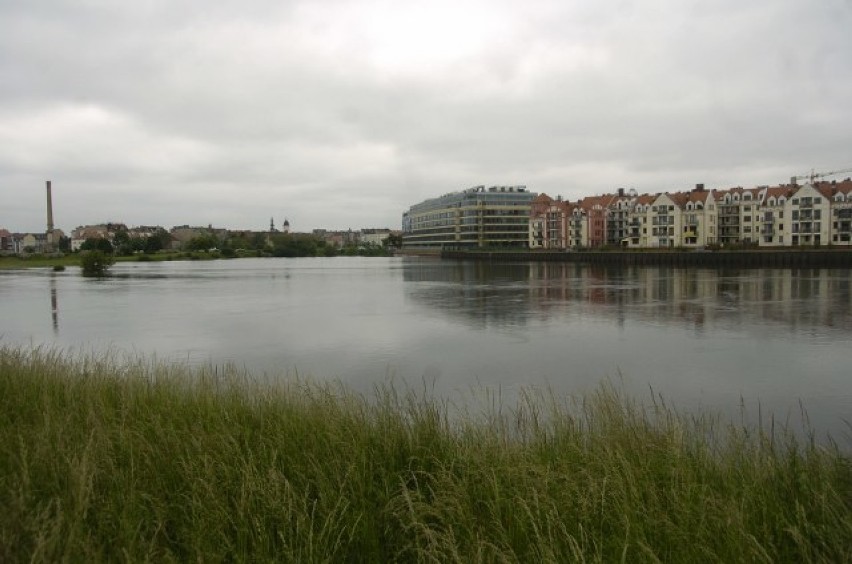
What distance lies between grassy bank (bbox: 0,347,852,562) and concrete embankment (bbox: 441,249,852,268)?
84.2 metres

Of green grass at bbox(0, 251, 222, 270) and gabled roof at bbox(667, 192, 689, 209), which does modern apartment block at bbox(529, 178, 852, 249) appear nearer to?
gabled roof at bbox(667, 192, 689, 209)

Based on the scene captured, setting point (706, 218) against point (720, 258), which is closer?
point (720, 258)

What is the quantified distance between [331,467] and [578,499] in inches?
95.4

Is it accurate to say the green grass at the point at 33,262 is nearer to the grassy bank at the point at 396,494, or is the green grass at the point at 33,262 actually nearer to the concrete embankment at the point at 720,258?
the concrete embankment at the point at 720,258

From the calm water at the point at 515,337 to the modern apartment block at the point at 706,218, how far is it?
219ft

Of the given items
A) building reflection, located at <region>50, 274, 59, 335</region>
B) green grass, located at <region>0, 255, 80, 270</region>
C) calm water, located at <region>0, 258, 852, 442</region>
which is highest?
green grass, located at <region>0, 255, 80, 270</region>

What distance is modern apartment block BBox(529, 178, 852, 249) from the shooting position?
99.9m

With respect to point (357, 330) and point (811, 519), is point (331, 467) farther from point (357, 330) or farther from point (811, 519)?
point (357, 330)

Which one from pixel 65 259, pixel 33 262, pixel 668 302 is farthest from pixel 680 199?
pixel 65 259

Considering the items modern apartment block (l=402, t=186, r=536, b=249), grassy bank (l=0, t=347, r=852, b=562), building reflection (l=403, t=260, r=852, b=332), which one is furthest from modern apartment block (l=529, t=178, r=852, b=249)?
grassy bank (l=0, t=347, r=852, b=562)

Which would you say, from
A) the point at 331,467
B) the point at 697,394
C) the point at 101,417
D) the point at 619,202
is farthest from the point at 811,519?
the point at 619,202

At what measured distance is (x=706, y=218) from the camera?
372 ft

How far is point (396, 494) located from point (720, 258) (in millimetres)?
91482

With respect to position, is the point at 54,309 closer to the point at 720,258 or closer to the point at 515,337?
the point at 515,337
